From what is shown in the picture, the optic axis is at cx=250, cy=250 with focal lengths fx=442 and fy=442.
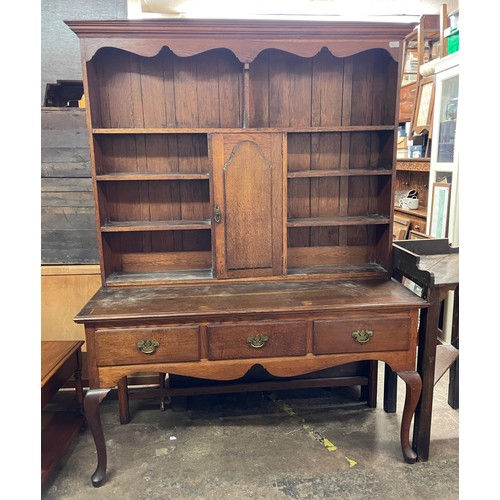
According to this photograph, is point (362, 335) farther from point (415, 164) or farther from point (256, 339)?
point (415, 164)

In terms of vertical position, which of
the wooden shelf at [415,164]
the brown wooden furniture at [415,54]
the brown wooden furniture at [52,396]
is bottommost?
the brown wooden furniture at [52,396]

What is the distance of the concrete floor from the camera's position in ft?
6.30

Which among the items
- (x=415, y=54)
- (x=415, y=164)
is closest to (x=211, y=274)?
(x=415, y=164)

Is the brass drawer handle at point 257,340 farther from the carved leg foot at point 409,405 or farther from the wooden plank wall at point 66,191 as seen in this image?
the wooden plank wall at point 66,191

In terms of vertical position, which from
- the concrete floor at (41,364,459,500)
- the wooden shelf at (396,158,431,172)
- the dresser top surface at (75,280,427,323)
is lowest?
the concrete floor at (41,364,459,500)

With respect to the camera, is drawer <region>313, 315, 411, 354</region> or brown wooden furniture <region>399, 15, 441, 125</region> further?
brown wooden furniture <region>399, 15, 441, 125</region>

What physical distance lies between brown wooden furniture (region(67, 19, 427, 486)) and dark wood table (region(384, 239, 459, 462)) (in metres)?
0.07

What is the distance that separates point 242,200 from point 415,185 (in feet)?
8.80

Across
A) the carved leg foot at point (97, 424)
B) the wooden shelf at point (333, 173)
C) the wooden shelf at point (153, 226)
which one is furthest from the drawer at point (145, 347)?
the wooden shelf at point (333, 173)

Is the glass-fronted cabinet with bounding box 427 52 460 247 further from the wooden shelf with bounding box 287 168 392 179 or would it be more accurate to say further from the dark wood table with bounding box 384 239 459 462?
the wooden shelf with bounding box 287 168 392 179

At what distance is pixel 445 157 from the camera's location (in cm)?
322

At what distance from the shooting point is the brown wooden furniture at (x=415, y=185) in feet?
12.2

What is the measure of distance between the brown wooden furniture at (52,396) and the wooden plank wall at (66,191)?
0.50 metres

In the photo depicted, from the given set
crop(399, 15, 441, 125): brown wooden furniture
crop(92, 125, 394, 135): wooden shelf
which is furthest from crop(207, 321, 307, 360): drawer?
crop(399, 15, 441, 125): brown wooden furniture
